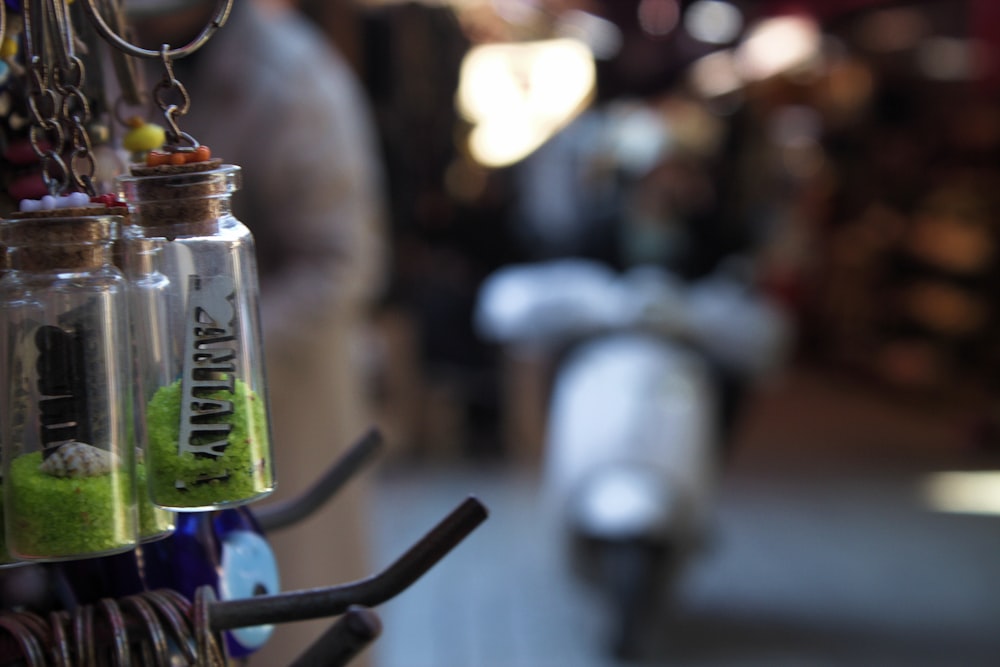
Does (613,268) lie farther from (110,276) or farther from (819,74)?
(110,276)

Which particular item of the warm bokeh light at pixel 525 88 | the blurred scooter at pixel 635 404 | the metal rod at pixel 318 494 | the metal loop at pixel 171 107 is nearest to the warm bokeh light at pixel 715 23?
the warm bokeh light at pixel 525 88

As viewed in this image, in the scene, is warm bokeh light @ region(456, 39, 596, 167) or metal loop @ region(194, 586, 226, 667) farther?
warm bokeh light @ region(456, 39, 596, 167)

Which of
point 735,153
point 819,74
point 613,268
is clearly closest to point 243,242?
point 613,268

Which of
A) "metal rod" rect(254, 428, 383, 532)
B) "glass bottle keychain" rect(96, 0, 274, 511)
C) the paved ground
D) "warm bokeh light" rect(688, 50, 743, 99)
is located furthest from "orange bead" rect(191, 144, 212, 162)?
"warm bokeh light" rect(688, 50, 743, 99)

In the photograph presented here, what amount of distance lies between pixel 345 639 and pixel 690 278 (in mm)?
3576

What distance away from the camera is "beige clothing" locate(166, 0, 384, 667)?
2.05 metres

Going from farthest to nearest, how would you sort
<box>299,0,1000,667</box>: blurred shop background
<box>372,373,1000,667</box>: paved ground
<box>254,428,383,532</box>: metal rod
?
1. <box>299,0,1000,667</box>: blurred shop background
2. <box>372,373,1000,667</box>: paved ground
3. <box>254,428,383,532</box>: metal rod

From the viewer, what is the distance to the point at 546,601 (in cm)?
383

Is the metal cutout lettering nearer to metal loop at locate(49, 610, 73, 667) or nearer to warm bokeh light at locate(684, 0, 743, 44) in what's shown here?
metal loop at locate(49, 610, 73, 667)

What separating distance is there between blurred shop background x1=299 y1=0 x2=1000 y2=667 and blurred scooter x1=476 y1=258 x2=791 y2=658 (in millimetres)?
313

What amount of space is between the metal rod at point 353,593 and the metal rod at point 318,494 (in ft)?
0.85

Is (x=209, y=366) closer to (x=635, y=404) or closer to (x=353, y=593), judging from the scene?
(x=353, y=593)

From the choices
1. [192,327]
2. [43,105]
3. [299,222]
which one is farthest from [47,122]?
[299,222]

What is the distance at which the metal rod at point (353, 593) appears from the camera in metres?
0.60
